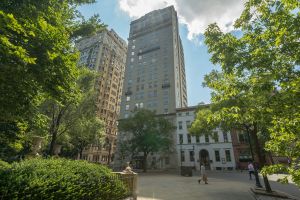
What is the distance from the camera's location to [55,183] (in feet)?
15.1

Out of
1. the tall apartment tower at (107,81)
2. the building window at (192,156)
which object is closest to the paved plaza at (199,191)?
the building window at (192,156)

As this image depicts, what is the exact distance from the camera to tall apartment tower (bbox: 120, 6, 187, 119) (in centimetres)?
5491

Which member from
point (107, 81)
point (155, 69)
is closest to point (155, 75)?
point (155, 69)

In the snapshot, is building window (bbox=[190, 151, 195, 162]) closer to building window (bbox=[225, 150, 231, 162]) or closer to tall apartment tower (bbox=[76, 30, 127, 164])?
building window (bbox=[225, 150, 231, 162])

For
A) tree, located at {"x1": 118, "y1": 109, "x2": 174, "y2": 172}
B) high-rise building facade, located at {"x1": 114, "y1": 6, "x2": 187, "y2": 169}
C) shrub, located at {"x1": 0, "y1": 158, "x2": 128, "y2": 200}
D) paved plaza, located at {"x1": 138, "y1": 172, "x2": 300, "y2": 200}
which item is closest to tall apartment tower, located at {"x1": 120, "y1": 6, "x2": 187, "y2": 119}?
high-rise building facade, located at {"x1": 114, "y1": 6, "x2": 187, "y2": 169}

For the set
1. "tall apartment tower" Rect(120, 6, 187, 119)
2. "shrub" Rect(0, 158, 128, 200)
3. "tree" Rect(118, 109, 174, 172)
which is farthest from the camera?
"tall apartment tower" Rect(120, 6, 187, 119)

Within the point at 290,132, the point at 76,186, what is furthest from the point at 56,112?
the point at 290,132

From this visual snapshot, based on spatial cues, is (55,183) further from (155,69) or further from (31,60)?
(155,69)

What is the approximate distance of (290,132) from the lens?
3.76 metres

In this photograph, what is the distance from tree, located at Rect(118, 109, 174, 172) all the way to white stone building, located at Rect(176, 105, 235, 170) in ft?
30.2

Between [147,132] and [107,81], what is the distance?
165 ft

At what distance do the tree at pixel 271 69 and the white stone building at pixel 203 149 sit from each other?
1261 inches

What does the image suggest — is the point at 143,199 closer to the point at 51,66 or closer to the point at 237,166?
the point at 51,66

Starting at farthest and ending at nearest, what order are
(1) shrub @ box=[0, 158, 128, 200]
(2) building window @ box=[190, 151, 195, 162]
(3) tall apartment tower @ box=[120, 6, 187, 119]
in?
(3) tall apartment tower @ box=[120, 6, 187, 119]
(2) building window @ box=[190, 151, 195, 162]
(1) shrub @ box=[0, 158, 128, 200]
